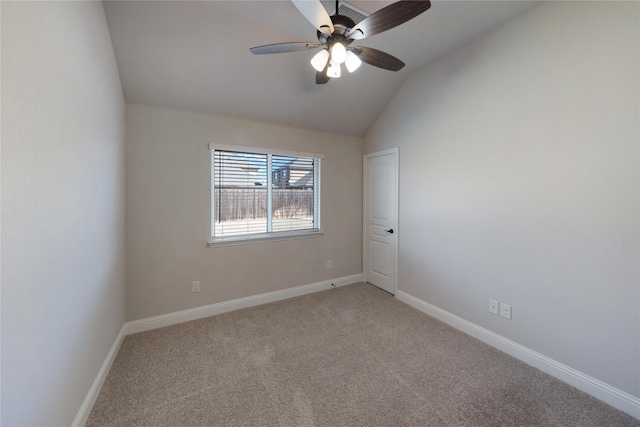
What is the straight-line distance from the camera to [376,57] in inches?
71.9

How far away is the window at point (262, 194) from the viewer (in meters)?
3.00

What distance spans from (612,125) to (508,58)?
971 millimetres

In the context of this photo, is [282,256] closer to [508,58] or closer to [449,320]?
[449,320]

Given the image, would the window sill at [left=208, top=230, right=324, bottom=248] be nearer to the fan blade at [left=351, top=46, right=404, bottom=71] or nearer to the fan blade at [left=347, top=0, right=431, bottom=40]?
the fan blade at [left=351, top=46, right=404, bottom=71]

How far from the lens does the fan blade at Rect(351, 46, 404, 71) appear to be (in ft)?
5.70

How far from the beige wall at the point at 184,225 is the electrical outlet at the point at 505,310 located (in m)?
2.25

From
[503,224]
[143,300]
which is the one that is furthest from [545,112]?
[143,300]

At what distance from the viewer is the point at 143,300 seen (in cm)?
258

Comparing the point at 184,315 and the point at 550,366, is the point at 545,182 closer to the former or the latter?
the point at 550,366

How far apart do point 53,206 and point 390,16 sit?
198cm

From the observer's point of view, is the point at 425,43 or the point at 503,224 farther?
the point at 425,43

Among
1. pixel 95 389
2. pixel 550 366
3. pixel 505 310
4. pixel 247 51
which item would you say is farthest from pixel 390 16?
pixel 95 389

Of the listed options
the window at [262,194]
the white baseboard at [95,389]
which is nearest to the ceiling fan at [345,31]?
the window at [262,194]

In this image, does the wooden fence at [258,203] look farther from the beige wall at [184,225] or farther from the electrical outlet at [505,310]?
the electrical outlet at [505,310]
